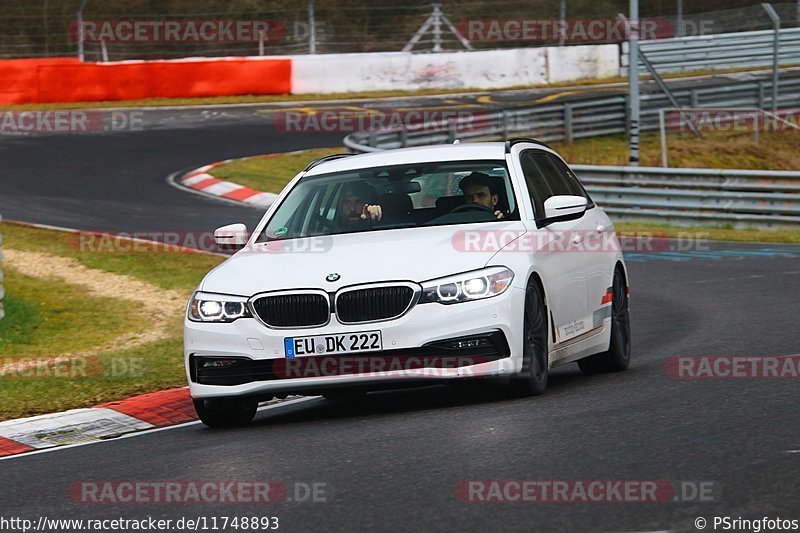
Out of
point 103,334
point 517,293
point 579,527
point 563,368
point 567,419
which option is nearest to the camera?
point 579,527

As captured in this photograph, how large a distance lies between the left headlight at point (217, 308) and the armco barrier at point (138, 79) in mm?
27555

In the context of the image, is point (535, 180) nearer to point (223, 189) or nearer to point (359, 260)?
point (359, 260)

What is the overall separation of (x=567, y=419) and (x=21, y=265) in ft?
33.8

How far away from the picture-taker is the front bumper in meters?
8.21

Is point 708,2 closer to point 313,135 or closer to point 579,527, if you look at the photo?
point 313,135

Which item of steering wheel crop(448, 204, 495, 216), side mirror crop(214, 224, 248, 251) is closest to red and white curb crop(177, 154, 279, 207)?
side mirror crop(214, 224, 248, 251)

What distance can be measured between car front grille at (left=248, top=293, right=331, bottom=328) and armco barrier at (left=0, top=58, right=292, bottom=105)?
28.0 meters

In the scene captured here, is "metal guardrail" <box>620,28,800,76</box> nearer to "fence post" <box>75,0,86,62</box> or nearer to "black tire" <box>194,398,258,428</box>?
"fence post" <box>75,0,86,62</box>

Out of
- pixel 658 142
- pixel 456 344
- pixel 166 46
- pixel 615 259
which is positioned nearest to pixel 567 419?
pixel 456 344

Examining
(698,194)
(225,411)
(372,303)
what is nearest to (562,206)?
(372,303)

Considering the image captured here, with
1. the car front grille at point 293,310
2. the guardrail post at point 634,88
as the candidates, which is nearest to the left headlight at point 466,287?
the car front grille at point 293,310

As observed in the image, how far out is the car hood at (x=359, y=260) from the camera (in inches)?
327

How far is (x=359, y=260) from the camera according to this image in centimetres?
847

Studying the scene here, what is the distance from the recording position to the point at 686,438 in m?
7.04
